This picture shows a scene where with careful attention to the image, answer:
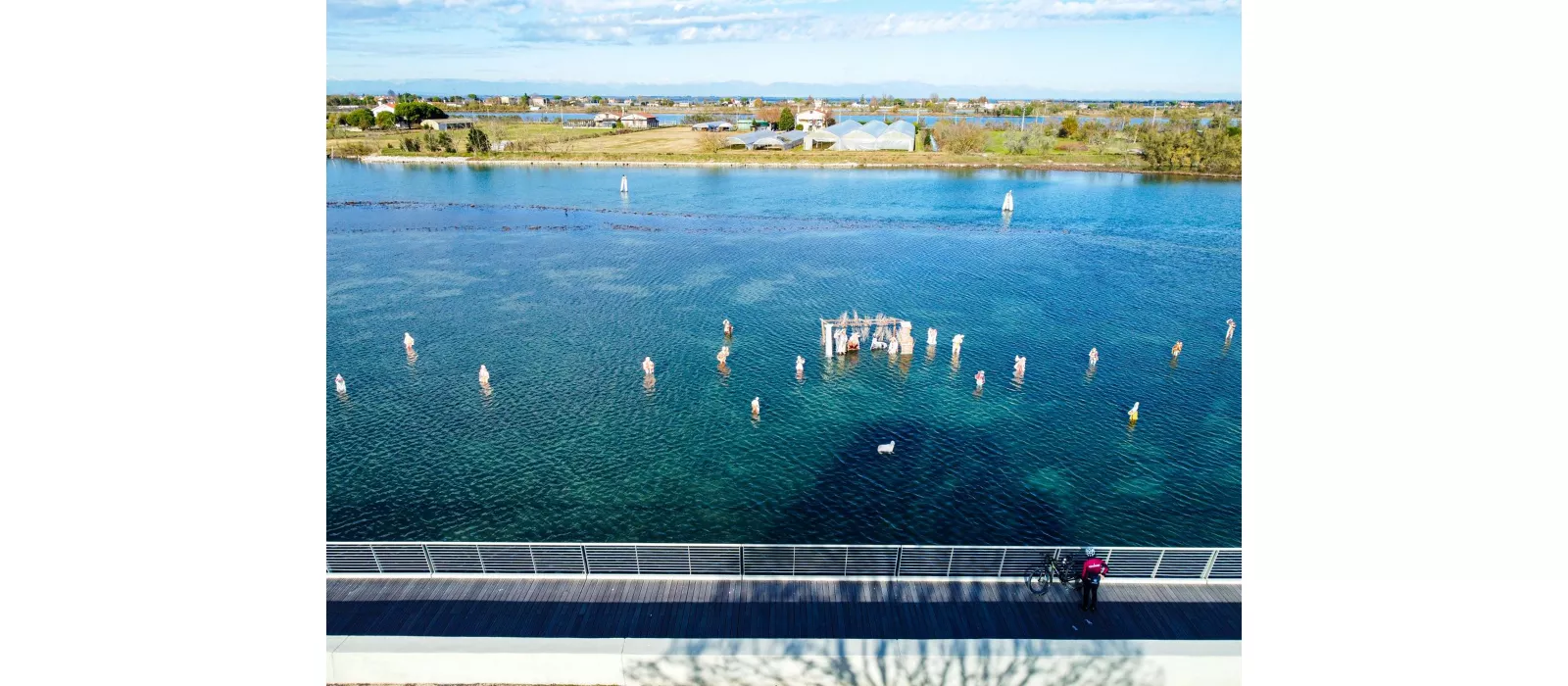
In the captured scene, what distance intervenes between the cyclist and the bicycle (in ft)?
1.25

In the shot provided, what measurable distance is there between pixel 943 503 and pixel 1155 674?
12379 mm

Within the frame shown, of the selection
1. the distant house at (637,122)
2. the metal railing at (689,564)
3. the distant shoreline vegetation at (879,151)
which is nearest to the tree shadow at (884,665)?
the metal railing at (689,564)

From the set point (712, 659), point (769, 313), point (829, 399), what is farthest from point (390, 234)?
point (712, 659)

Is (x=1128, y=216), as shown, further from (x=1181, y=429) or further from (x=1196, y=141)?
(x=1181, y=429)

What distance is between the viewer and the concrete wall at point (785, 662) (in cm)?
1433

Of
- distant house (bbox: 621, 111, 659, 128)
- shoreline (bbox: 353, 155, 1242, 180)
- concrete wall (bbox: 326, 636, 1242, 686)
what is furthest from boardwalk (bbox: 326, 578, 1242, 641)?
distant house (bbox: 621, 111, 659, 128)

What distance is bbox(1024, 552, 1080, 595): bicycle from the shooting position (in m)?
16.6

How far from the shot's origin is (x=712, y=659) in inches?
566

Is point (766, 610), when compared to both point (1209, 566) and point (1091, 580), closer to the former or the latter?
point (1091, 580)

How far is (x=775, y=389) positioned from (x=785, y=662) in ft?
73.0

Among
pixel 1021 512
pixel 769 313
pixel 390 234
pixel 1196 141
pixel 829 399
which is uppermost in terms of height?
pixel 1196 141

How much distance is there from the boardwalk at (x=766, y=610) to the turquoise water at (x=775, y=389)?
7.91 metres

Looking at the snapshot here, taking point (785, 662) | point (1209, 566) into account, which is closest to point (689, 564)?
point (785, 662)

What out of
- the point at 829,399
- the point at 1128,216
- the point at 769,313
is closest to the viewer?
the point at 829,399
